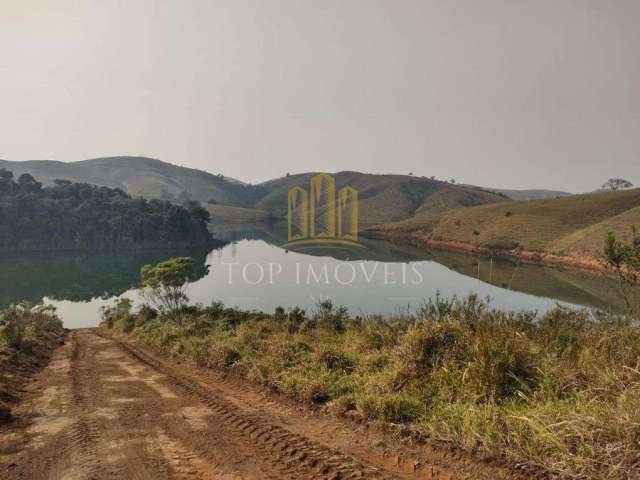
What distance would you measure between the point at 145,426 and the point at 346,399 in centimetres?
302

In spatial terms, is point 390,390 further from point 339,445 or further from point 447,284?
point 447,284

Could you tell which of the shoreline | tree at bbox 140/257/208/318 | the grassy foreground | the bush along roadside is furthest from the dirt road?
the shoreline

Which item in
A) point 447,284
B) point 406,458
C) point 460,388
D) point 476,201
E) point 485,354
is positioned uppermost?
point 476,201

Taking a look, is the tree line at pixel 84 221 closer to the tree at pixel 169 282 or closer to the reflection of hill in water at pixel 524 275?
the reflection of hill in water at pixel 524 275

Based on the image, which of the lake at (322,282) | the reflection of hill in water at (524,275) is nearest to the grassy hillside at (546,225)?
the reflection of hill in water at (524,275)

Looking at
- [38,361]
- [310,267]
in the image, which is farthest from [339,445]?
[310,267]

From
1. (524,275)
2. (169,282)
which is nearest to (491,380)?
(169,282)

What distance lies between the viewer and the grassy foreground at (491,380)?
424cm

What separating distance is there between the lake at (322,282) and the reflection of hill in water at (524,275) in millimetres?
116

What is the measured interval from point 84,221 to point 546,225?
9533 centimetres

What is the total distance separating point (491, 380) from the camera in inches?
233

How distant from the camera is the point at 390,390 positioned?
22.1ft

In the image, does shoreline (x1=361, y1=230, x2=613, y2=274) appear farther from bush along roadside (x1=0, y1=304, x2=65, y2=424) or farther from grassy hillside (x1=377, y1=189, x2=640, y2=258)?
bush along roadside (x1=0, y1=304, x2=65, y2=424)

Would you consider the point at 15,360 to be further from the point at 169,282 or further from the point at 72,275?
the point at 72,275
